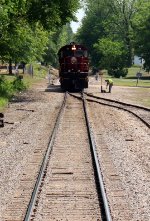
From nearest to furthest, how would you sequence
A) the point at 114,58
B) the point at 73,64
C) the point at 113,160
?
the point at 113,160
the point at 73,64
the point at 114,58

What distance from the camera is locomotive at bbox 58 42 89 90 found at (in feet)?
130

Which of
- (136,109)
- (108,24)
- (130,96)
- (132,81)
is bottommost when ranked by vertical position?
(132,81)

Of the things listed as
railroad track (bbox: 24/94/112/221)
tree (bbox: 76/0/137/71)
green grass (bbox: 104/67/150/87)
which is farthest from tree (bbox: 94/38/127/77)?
railroad track (bbox: 24/94/112/221)

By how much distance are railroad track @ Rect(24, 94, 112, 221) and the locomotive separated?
2291 centimetres

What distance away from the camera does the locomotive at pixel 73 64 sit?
130 ft

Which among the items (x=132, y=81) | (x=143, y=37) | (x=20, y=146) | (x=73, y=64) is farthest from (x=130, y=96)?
(x=143, y=37)

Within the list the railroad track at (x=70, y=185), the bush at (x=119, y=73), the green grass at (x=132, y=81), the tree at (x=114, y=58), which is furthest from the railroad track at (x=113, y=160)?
the tree at (x=114, y=58)

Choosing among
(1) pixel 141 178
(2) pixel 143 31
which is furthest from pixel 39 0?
(2) pixel 143 31

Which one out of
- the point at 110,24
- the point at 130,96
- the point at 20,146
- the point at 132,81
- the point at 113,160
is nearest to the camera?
the point at 113,160

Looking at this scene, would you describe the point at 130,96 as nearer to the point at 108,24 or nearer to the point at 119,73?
the point at 119,73

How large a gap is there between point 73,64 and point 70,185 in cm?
2952

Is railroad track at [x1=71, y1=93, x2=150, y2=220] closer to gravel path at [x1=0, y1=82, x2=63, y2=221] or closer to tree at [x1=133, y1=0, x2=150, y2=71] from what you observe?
gravel path at [x1=0, y1=82, x2=63, y2=221]

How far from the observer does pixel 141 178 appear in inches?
444

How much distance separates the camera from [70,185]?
10.6 metres
